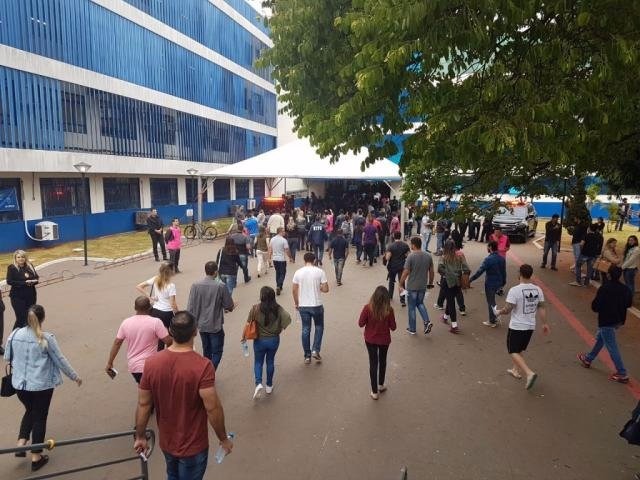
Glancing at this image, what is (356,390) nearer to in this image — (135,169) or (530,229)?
(530,229)

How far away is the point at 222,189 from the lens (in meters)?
35.7

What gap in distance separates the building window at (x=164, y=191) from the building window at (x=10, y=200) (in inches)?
373

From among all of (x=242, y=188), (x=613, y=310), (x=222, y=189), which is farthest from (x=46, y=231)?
(x=242, y=188)

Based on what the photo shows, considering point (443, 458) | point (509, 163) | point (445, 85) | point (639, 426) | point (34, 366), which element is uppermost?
point (445, 85)

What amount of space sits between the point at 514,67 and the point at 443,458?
448cm

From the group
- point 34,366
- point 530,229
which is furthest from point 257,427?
point 530,229

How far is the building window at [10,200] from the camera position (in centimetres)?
1694

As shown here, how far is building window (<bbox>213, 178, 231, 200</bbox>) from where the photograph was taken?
1367 inches

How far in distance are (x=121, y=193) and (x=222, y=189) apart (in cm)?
1183

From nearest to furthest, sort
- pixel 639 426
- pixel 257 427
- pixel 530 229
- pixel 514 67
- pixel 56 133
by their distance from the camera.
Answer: pixel 639 426
pixel 257 427
pixel 514 67
pixel 56 133
pixel 530 229

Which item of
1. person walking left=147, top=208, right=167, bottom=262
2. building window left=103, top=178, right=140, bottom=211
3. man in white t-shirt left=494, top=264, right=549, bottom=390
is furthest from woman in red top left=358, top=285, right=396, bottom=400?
building window left=103, top=178, right=140, bottom=211

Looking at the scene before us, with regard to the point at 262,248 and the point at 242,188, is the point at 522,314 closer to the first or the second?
the point at 262,248

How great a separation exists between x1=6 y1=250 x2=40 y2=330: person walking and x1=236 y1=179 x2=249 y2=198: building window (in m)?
31.3

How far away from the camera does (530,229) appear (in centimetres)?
2239
